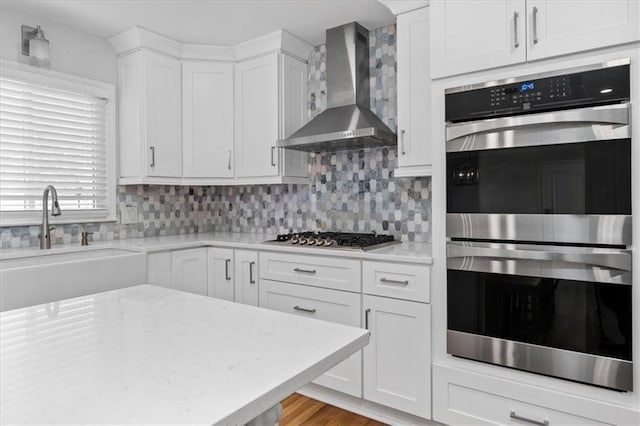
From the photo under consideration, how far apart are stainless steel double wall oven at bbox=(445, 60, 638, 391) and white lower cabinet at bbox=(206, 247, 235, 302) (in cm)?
156

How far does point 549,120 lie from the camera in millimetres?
1702

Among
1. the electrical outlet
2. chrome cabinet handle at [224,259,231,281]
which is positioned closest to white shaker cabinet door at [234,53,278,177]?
chrome cabinet handle at [224,259,231,281]

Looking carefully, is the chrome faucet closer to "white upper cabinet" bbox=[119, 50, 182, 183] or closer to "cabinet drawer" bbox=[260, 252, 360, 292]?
"white upper cabinet" bbox=[119, 50, 182, 183]

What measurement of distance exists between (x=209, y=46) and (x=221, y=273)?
1774mm

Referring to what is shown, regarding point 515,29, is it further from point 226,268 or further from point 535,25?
point 226,268

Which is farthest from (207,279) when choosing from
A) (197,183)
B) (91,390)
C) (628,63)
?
(628,63)

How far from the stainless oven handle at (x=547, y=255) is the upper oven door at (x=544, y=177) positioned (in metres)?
0.05

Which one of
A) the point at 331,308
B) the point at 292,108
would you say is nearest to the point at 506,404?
the point at 331,308

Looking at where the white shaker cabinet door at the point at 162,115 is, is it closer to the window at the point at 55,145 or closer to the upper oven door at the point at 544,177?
the window at the point at 55,145

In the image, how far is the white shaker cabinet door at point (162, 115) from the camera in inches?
117

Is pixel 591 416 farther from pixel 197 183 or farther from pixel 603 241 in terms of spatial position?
pixel 197 183

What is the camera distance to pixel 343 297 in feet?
7.73

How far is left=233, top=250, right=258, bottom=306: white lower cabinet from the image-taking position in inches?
108

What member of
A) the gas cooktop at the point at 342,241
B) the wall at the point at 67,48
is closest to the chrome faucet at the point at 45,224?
the wall at the point at 67,48
